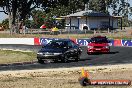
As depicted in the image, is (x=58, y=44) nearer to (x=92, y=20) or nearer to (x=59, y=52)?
(x=59, y=52)

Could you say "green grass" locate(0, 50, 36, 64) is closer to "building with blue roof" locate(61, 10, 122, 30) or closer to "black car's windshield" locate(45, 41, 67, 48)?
"black car's windshield" locate(45, 41, 67, 48)

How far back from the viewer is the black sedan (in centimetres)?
2914

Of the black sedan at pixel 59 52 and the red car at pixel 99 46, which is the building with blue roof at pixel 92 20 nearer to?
the red car at pixel 99 46

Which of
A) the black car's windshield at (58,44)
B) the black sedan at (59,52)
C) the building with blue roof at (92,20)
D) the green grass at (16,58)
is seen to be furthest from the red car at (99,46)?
the building with blue roof at (92,20)

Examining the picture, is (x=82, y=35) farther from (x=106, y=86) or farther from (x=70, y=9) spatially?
(x=70, y=9)

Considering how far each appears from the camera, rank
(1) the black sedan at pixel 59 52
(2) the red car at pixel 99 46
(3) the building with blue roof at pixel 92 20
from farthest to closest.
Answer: (3) the building with blue roof at pixel 92 20
(2) the red car at pixel 99 46
(1) the black sedan at pixel 59 52

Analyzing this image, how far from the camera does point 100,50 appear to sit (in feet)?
130

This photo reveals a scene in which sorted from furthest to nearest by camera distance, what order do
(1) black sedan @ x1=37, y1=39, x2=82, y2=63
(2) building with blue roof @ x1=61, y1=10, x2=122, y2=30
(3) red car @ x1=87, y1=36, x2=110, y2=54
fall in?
(2) building with blue roof @ x1=61, y1=10, x2=122, y2=30 < (3) red car @ x1=87, y1=36, x2=110, y2=54 < (1) black sedan @ x1=37, y1=39, x2=82, y2=63

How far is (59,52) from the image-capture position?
2912 cm

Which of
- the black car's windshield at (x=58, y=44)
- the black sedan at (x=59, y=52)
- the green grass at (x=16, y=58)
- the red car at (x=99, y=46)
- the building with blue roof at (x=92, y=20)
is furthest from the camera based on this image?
the building with blue roof at (x=92, y=20)

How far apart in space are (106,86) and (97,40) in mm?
24445

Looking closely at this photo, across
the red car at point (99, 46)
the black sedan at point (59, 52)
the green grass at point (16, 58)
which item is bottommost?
the green grass at point (16, 58)

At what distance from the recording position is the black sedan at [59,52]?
2914cm

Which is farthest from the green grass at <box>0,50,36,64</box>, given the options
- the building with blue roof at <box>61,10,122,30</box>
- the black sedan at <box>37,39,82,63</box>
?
the building with blue roof at <box>61,10,122,30</box>
